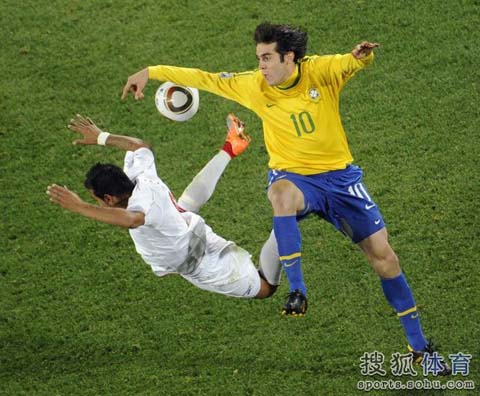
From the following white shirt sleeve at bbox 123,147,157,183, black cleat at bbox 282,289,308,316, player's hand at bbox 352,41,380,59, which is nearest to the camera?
black cleat at bbox 282,289,308,316

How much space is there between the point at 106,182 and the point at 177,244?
78 centimetres

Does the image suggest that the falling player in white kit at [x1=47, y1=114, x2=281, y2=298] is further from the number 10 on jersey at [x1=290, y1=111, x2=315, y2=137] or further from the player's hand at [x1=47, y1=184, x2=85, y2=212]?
the number 10 on jersey at [x1=290, y1=111, x2=315, y2=137]

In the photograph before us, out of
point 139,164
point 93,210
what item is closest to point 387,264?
point 139,164

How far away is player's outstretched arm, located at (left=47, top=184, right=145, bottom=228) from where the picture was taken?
753 cm

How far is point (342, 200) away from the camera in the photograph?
339 inches

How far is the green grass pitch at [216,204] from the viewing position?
930cm

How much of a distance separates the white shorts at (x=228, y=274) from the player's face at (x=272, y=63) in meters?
1.45

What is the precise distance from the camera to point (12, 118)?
461 inches

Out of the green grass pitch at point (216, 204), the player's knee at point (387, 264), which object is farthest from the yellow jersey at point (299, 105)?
the green grass pitch at point (216, 204)

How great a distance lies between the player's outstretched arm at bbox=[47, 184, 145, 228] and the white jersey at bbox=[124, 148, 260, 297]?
124 mm

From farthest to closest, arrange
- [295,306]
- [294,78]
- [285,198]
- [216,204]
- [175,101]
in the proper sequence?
[216,204]
[175,101]
[294,78]
[285,198]
[295,306]

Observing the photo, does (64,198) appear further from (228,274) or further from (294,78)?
(294,78)

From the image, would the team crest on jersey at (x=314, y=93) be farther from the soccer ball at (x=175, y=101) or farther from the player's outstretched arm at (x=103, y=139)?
the player's outstretched arm at (x=103, y=139)

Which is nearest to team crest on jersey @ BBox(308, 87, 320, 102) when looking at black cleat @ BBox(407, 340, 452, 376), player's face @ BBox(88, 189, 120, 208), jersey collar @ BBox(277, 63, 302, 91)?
jersey collar @ BBox(277, 63, 302, 91)
